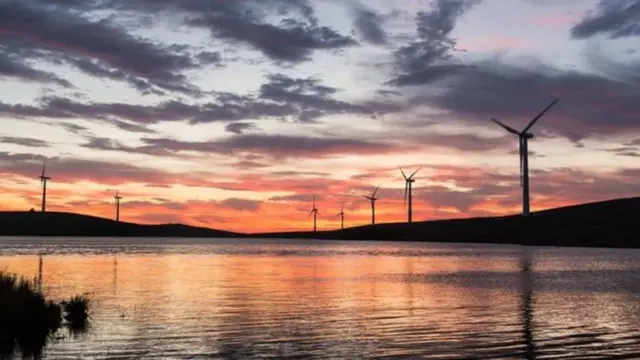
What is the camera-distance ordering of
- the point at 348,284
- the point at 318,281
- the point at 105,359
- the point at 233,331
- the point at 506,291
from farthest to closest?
1. the point at 318,281
2. the point at 348,284
3. the point at 506,291
4. the point at 233,331
5. the point at 105,359

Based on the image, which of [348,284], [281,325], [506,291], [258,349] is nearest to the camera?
[258,349]

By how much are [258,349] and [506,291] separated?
110 ft

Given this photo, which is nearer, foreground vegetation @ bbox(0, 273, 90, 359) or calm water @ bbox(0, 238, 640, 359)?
foreground vegetation @ bbox(0, 273, 90, 359)

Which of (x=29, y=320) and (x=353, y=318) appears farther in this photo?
(x=353, y=318)

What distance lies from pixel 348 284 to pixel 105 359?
135 ft

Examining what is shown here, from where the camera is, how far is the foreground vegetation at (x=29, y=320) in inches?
1125

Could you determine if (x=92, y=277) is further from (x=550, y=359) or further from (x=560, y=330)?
(x=550, y=359)

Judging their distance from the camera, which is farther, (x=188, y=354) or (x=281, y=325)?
(x=281, y=325)

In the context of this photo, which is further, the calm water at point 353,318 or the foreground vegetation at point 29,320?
the calm water at point 353,318

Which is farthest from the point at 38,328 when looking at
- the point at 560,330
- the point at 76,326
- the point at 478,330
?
the point at 560,330

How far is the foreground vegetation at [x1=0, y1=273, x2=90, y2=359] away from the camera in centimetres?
2856

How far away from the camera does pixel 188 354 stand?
28.4 metres

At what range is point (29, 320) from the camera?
32375 mm

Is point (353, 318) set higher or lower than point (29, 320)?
lower
